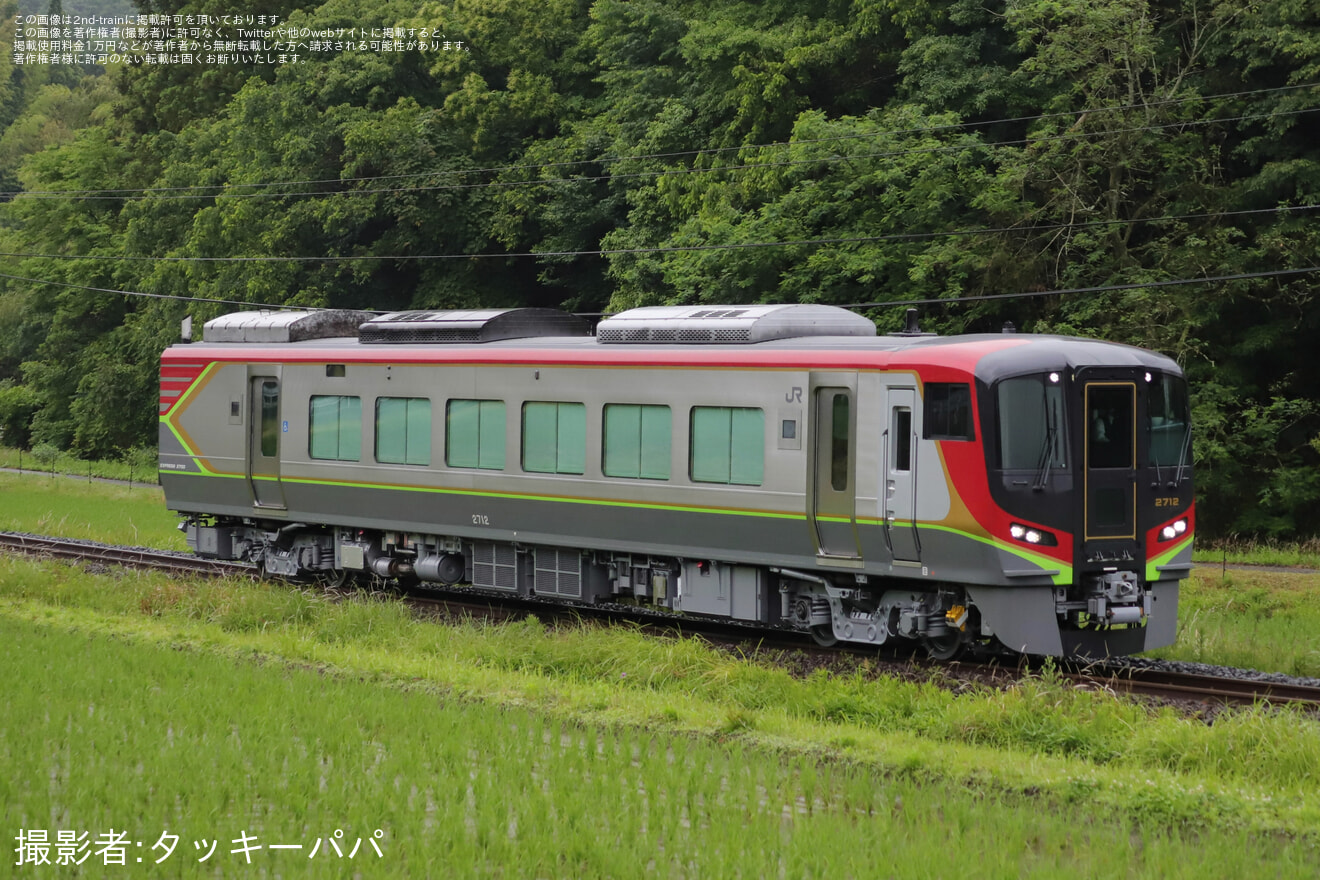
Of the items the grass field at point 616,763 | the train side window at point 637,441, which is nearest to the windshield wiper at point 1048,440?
the grass field at point 616,763

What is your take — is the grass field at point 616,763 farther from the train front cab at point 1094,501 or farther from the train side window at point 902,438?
the train side window at point 902,438

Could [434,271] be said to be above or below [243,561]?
above

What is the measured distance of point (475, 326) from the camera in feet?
55.3

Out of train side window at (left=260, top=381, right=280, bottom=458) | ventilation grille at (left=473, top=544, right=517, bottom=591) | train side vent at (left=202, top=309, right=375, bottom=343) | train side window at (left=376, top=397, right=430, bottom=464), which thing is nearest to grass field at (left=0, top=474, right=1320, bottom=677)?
train side vent at (left=202, top=309, right=375, bottom=343)

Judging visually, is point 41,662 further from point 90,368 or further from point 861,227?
point 90,368

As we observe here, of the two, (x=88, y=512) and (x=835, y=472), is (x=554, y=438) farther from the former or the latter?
(x=88, y=512)

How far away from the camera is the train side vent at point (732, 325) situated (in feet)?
47.2

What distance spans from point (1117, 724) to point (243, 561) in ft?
45.8

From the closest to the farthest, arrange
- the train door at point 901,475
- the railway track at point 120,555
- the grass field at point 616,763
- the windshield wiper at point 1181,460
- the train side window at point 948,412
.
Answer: the grass field at point 616,763 → the train side window at point 948,412 → the train door at point 901,475 → the windshield wiper at point 1181,460 → the railway track at point 120,555

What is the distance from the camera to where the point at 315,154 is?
135ft

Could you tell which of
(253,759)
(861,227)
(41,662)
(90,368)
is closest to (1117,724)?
(253,759)

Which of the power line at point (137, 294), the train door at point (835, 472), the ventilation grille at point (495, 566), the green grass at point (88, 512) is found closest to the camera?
the train door at point (835, 472)

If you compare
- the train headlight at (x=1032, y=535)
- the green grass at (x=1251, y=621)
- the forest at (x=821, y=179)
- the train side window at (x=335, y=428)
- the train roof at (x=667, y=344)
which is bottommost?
the green grass at (x=1251, y=621)

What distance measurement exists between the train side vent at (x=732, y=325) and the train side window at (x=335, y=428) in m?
3.94
